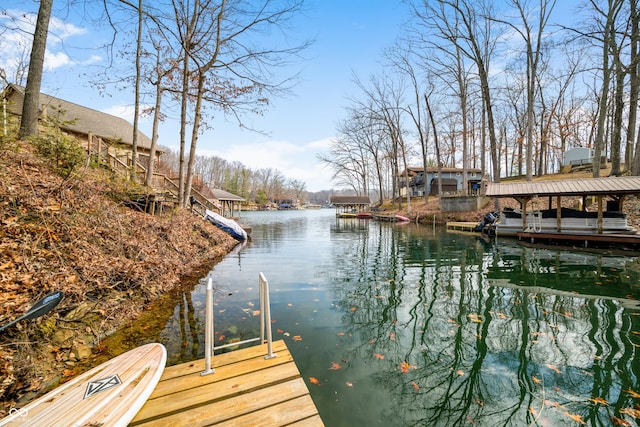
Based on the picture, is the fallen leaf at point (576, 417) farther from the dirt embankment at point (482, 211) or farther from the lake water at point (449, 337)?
the dirt embankment at point (482, 211)

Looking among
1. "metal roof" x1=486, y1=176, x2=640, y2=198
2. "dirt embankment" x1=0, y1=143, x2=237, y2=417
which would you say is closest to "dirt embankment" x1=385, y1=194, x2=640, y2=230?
"metal roof" x1=486, y1=176, x2=640, y2=198

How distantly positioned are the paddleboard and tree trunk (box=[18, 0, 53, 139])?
9567mm

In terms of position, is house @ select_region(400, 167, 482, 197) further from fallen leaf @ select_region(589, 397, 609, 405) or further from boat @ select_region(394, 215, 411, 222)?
fallen leaf @ select_region(589, 397, 609, 405)

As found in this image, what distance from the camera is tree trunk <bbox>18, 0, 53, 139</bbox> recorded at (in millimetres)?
8328

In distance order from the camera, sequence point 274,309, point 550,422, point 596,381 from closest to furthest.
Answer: point 550,422 < point 596,381 < point 274,309

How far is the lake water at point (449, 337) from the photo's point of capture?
3.14 m

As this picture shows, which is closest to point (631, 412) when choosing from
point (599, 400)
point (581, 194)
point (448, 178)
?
point (599, 400)

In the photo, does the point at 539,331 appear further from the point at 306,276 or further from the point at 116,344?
the point at 116,344

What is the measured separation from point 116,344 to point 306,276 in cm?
549

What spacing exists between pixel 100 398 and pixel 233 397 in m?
1.14

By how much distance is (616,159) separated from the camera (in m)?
18.0

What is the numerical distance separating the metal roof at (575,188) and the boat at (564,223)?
145 centimetres

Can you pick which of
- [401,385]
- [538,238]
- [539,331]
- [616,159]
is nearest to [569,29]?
[616,159]

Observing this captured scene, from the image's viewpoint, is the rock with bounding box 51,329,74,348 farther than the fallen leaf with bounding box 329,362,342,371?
No
